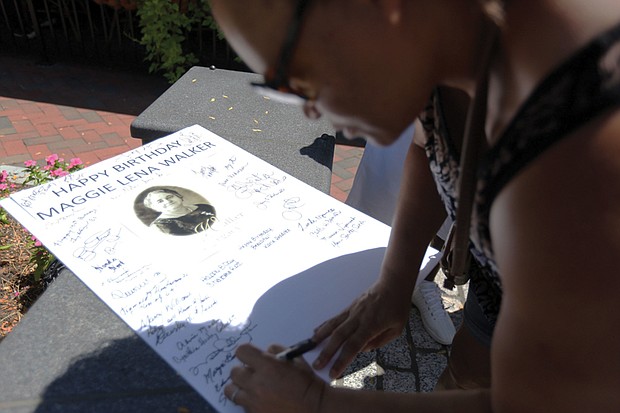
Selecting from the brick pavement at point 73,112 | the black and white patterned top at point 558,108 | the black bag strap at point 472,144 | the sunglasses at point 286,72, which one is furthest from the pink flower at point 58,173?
the black and white patterned top at point 558,108

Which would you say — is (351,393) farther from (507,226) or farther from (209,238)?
(209,238)

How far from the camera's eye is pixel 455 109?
2.92ft

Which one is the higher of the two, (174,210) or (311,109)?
(311,109)

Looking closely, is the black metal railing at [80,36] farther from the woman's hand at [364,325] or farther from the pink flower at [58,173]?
the woman's hand at [364,325]

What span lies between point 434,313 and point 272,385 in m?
1.60

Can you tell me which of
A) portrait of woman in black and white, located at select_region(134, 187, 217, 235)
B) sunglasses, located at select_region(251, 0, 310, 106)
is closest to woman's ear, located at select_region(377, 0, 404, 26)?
sunglasses, located at select_region(251, 0, 310, 106)

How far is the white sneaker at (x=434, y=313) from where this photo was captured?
223cm

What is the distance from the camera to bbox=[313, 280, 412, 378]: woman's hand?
94 cm

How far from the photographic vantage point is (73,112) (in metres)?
4.40

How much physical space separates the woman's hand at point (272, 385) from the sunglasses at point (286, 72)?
0.44m

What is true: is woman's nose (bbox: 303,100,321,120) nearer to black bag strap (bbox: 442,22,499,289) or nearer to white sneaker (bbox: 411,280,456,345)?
black bag strap (bbox: 442,22,499,289)

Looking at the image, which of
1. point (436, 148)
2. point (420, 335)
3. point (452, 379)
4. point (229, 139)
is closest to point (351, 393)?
point (436, 148)

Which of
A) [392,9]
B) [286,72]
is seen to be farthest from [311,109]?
[392,9]

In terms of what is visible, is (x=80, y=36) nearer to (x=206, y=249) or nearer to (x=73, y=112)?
(x=73, y=112)
